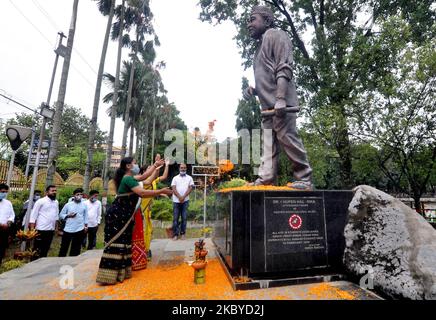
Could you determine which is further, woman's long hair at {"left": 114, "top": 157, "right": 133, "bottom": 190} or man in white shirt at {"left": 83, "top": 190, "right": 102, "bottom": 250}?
man in white shirt at {"left": 83, "top": 190, "right": 102, "bottom": 250}

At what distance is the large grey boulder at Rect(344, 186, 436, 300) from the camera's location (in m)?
2.69

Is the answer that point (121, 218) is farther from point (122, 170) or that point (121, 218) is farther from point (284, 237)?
point (284, 237)

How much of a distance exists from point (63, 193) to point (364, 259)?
13406 mm

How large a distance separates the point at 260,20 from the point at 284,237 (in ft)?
11.7

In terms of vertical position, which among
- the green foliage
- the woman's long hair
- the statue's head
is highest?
the green foliage

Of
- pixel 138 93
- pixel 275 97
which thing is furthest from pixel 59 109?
pixel 138 93

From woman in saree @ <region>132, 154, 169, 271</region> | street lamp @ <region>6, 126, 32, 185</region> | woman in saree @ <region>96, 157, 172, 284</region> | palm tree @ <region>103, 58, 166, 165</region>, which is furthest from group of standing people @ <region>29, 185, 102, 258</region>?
palm tree @ <region>103, 58, 166, 165</region>

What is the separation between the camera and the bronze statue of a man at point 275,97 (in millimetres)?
4023

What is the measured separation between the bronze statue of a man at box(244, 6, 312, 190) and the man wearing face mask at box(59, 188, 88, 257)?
4474mm

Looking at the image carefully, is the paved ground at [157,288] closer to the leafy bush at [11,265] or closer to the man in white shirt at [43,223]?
the leafy bush at [11,265]

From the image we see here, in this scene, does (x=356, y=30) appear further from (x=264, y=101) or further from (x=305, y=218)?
(x=305, y=218)

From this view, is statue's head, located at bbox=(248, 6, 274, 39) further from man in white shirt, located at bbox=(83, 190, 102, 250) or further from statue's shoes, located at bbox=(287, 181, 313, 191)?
man in white shirt, located at bbox=(83, 190, 102, 250)

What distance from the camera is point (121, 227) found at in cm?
358
